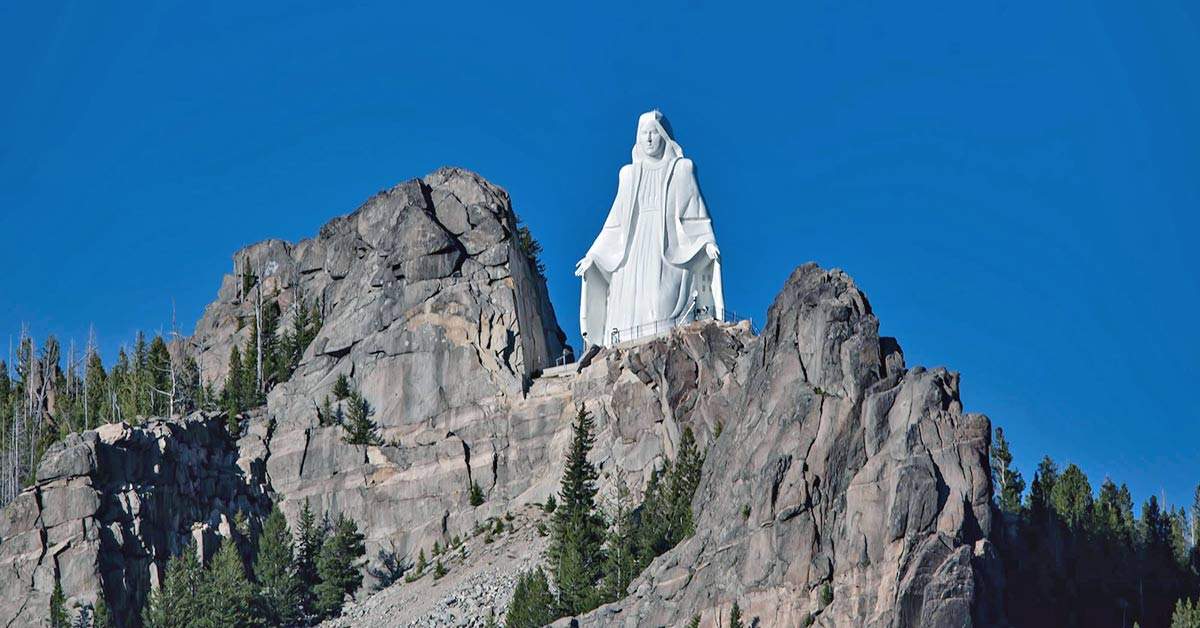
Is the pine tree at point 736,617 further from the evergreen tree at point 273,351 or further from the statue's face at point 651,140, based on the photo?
the evergreen tree at point 273,351

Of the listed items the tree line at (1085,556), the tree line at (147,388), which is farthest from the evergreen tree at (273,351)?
the tree line at (1085,556)

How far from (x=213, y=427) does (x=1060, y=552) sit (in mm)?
37732

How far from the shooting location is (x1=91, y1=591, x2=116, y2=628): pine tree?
128 m

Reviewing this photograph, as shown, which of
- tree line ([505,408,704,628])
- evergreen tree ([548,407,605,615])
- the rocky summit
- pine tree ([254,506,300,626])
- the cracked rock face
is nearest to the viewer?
the cracked rock face

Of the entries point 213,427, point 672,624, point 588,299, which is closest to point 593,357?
point 588,299

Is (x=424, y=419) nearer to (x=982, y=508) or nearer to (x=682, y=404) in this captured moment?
(x=682, y=404)

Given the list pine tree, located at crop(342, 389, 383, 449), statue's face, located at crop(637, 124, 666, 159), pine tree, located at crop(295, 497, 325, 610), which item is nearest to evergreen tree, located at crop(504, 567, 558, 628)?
pine tree, located at crop(295, 497, 325, 610)

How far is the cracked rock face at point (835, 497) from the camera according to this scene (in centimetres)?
11025

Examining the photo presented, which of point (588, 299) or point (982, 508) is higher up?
point (588, 299)

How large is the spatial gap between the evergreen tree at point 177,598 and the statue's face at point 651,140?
27383 millimetres

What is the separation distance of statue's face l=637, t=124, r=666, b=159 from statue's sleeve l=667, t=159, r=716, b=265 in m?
1.13

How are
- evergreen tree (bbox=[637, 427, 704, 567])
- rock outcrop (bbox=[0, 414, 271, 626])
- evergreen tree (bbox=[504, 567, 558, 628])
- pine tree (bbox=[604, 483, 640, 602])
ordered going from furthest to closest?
rock outcrop (bbox=[0, 414, 271, 626])
evergreen tree (bbox=[637, 427, 704, 567])
pine tree (bbox=[604, 483, 640, 602])
evergreen tree (bbox=[504, 567, 558, 628])

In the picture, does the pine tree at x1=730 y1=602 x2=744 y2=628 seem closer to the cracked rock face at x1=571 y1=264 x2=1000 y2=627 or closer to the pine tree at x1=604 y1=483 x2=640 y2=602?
the cracked rock face at x1=571 y1=264 x2=1000 y2=627

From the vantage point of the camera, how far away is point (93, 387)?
157250 millimetres
